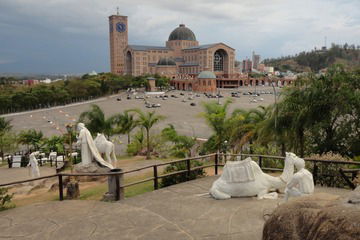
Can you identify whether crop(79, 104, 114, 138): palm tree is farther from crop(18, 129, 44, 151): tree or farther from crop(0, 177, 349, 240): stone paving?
crop(0, 177, 349, 240): stone paving

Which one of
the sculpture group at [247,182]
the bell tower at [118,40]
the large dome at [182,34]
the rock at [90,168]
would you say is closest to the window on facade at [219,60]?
the large dome at [182,34]

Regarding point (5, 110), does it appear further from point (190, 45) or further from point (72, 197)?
point (190, 45)

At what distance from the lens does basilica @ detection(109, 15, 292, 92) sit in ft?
403

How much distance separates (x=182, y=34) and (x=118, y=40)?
28849 mm

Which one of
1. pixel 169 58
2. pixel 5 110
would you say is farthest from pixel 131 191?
pixel 169 58

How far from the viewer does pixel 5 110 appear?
188 feet

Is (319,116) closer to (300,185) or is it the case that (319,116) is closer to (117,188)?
(300,185)

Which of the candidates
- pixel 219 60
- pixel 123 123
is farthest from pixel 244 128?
pixel 219 60

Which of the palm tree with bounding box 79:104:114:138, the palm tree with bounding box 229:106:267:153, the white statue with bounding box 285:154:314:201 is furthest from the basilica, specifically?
the white statue with bounding box 285:154:314:201

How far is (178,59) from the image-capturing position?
139125mm

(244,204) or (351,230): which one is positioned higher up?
(351,230)

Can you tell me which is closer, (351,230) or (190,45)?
(351,230)

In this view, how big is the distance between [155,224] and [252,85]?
408ft

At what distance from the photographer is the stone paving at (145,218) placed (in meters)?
6.29
